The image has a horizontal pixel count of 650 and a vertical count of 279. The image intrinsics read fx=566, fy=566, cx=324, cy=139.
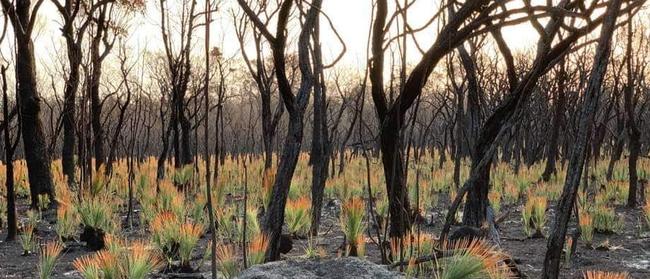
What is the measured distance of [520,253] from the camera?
4.94 m

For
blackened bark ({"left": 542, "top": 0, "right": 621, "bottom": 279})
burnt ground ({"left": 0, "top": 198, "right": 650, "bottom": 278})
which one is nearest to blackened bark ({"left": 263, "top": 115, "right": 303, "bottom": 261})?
burnt ground ({"left": 0, "top": 198, "right": 650, "bottom": 278})

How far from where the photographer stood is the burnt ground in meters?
4.22

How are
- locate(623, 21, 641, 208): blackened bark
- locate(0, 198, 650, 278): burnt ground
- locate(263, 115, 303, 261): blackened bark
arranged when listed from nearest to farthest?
locate(263, 115, 303, 261): blackened bark → locate(0, 198, 650, 278): burnt ground → locate(623, 21, 641, 208): blackened bark

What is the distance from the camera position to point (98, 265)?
9.74ft

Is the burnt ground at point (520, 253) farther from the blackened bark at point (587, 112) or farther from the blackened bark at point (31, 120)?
the blackened bark at point (587, 112)

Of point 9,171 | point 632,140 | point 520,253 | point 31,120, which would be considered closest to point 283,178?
point 520,253

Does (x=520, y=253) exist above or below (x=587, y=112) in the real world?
below

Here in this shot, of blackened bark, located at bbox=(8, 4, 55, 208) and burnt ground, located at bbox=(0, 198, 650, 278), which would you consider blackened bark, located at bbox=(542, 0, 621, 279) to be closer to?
burnt ground, located at bbox=(0, 198, 650, 278)

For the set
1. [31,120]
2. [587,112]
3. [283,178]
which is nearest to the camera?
[587,112]

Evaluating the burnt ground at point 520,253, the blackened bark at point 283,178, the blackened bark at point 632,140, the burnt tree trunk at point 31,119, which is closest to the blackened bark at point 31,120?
the burnt tree trunk at point 31,119

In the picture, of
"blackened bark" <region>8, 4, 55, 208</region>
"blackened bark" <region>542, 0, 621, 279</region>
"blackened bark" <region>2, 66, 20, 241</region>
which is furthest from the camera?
"blackened bark" <region>8, 4, 55, 208</region>

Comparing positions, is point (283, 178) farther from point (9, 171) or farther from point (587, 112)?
point (9, 171)

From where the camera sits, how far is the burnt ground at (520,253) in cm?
422

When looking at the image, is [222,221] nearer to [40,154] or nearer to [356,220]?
[356,220]
